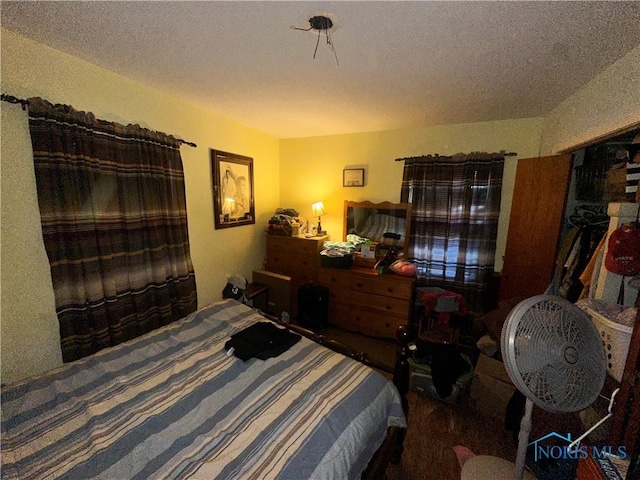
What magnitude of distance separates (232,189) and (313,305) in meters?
1.66

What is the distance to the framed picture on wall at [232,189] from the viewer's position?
2.74m

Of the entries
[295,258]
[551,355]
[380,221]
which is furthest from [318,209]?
[551,355]

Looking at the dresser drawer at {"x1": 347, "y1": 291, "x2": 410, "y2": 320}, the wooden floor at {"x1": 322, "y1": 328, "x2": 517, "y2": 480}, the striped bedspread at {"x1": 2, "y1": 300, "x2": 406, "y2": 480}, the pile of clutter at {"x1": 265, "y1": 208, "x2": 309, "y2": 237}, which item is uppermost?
the pile of clutter at {"x1": 265, "y1": 208, "x2": 309, "y2": 237}

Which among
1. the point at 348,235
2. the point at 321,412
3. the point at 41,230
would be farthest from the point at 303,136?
the point at 321,412

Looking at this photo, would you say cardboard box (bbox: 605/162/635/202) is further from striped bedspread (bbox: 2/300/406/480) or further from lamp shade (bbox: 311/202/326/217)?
lamp shade (bbox: 311/202/326/217)

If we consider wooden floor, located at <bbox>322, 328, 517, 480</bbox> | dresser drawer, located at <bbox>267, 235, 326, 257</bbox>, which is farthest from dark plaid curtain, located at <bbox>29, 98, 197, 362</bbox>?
wooden floor, located at <bbox>322, 328, 517, 480</bbox>

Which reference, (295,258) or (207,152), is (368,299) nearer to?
(295,258)

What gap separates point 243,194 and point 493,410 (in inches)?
125

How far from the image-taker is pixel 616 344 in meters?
1.10

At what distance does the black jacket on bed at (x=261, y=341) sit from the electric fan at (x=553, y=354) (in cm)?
121

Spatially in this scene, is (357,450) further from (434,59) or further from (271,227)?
(271,227)

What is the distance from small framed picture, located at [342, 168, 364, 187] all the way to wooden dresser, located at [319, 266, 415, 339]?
42.6 inches

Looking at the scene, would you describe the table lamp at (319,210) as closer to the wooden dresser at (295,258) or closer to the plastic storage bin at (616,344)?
the wooden dresser at (295,258)

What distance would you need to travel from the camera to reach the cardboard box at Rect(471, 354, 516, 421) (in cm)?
190
